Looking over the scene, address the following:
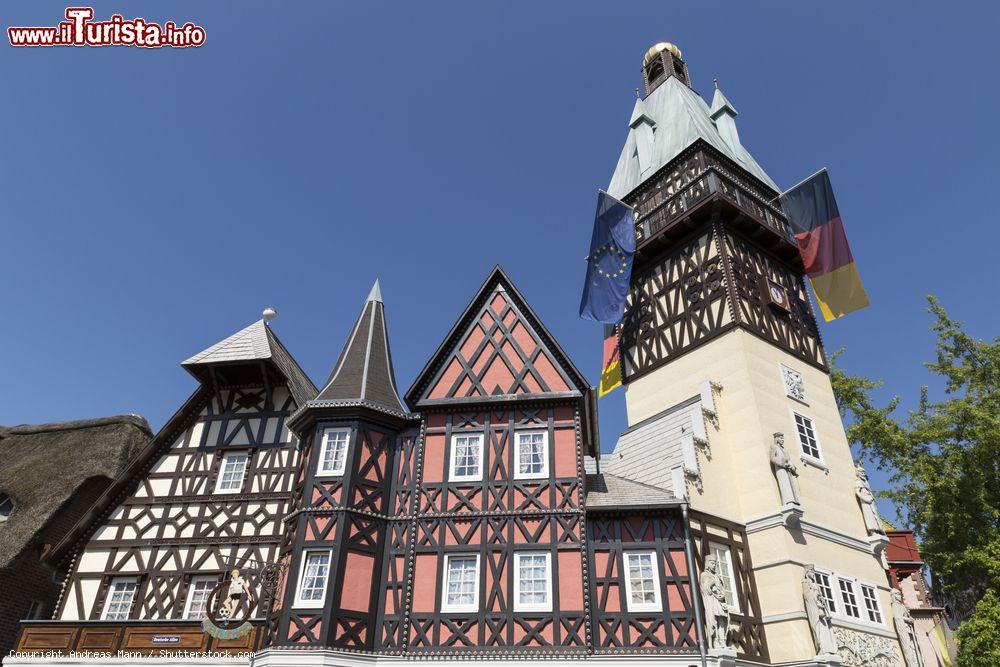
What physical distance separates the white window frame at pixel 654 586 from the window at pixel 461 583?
406cm

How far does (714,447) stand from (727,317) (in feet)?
18.0

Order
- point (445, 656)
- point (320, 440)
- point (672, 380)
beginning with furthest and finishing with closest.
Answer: point (672, 380) < point (320, 440) < point (445, 656)

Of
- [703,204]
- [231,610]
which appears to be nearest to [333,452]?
[231,610]

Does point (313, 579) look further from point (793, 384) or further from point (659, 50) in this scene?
point (659, 50)

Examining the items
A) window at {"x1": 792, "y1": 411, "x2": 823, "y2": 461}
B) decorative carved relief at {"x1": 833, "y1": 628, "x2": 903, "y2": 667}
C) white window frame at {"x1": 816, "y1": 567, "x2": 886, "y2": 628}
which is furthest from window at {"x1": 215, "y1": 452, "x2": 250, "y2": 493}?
window at {"x1": 792, "y1": 411, "x2": 823, "y2": 461}

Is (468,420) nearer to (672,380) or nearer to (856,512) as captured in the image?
(672,380)

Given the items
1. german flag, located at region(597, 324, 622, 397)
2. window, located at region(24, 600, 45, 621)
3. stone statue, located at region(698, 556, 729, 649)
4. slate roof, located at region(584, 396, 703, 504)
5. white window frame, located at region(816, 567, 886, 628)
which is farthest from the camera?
german flag, located at region(597, 324, 622, 397)

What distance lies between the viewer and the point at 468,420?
1977cm

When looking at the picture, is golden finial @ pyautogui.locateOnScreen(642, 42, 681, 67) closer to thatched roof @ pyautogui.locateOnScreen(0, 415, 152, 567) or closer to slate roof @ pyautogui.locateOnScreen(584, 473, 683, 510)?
slate roof @ pyautogui.locateOnScreen(584, 473, 683, 510)

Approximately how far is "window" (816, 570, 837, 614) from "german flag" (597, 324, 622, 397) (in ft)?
37.0

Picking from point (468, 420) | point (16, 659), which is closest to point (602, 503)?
point (468, 420)

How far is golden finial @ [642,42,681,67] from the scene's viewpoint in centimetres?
3997

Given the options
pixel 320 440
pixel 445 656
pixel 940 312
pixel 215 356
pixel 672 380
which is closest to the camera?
pixel 445 656

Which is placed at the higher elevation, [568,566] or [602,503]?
[602,503]
